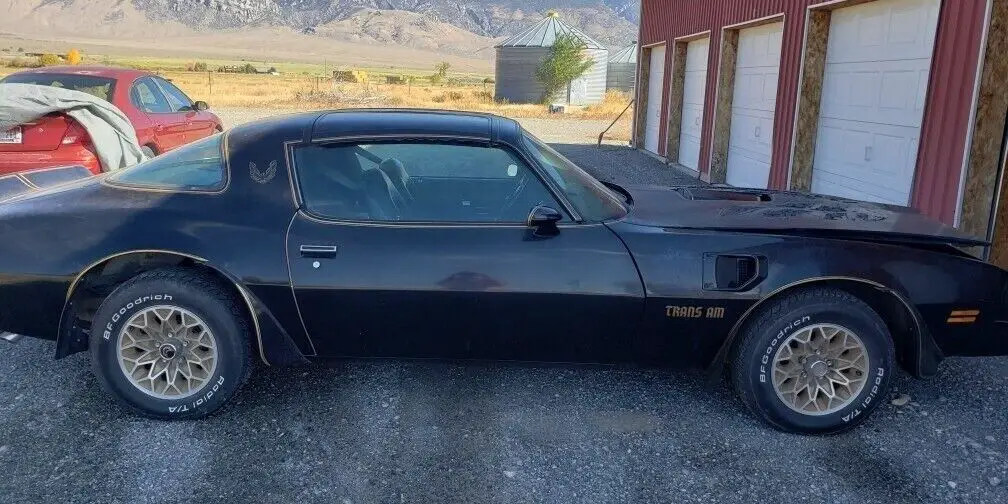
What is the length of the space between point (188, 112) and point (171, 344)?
658cm

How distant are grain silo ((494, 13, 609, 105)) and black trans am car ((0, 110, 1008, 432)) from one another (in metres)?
35.3

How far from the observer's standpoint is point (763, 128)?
1012cm

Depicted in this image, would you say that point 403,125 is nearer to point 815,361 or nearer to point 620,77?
point 815,361

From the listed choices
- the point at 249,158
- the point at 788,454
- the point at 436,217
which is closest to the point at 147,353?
the point at 249,158

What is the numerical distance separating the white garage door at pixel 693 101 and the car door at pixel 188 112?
7.58 meters

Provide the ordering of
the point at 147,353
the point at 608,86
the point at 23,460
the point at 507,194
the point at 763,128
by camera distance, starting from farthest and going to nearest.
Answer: the point at 608,86
the point at 763,128
the point at 507,194
the point at 147,353
the point at 23,460

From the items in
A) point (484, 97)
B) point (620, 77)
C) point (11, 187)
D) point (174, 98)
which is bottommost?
point (11, 187)

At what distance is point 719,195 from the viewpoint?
176 inches

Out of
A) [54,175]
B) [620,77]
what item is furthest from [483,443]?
[620,77]

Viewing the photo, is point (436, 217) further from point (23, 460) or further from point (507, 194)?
point (23, 460)

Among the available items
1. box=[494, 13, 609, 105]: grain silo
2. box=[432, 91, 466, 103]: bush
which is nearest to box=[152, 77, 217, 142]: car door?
box=[432, 91, 466, 103]: bush

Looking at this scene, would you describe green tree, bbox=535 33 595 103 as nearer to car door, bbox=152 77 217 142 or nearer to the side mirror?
car door, bbox=152 77 217 142

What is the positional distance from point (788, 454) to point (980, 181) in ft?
11.4

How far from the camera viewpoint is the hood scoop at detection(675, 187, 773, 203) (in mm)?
4297
